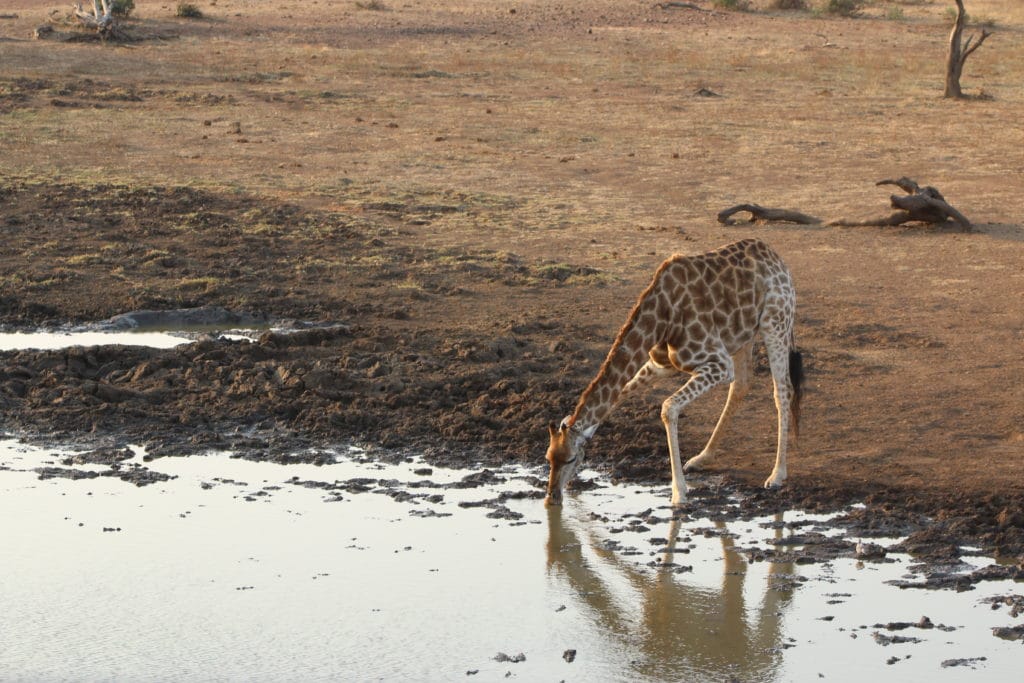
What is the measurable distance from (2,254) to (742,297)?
30.1 ft

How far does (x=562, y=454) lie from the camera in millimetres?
8258

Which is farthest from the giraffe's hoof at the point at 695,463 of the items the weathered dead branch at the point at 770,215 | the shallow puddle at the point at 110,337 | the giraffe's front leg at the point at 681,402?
the weathered dead branch at the point at 770,215

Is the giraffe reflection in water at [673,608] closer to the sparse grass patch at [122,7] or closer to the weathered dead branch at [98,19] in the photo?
the weathered dead branch at [98,19]

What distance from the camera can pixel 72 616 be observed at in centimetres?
695

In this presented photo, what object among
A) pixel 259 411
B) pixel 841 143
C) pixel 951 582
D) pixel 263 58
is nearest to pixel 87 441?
pixel 259 411

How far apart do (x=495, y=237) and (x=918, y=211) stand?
4711 mm

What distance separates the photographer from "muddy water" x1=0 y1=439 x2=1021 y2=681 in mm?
6438

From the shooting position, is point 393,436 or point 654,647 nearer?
point 654,647

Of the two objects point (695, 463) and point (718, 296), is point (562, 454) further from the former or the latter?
point (718, 296)

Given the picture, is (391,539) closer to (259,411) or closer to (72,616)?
(72,616)

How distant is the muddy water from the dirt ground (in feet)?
2.21

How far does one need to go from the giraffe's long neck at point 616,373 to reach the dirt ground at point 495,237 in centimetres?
82

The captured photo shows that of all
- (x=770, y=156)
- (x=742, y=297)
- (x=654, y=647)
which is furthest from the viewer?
(x=770, y=156)

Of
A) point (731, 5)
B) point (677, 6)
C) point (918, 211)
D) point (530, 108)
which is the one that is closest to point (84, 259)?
point (918, 211)
